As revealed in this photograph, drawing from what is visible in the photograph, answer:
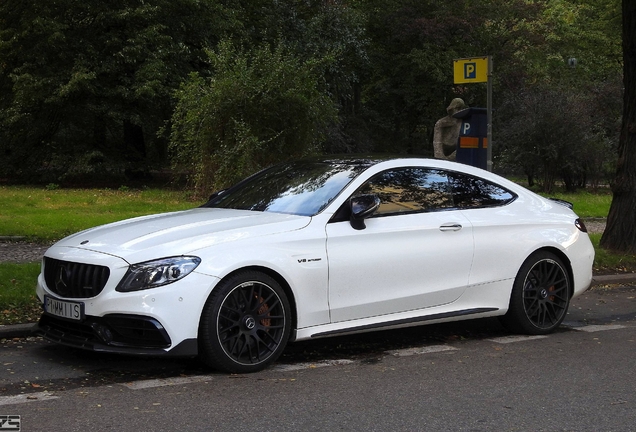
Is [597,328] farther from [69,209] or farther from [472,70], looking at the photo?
[69,209]

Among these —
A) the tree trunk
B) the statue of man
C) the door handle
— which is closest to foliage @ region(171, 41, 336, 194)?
the statue of man

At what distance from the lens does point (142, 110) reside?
3028 centimetres

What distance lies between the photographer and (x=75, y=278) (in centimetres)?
628

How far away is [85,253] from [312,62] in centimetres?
1579

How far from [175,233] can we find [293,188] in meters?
1.31

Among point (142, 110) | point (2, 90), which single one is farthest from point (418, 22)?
point (2, 90)

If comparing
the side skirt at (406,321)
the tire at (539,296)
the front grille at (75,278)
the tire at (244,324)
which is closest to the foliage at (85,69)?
the tire at (539,296)

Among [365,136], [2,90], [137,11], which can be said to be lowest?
[365,136]

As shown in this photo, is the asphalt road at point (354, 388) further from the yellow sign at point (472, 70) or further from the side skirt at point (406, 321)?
the yellow sign at point (472, 70)

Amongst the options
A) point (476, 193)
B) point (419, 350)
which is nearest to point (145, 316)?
point (419, 350)

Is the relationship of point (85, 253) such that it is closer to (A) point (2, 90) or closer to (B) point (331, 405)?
(B) point (331, 405)

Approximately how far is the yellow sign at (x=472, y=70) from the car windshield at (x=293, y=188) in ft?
18.1

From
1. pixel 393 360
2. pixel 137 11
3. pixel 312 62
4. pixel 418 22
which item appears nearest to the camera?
pixel 393 360

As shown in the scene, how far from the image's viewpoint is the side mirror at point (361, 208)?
6.79 meters
